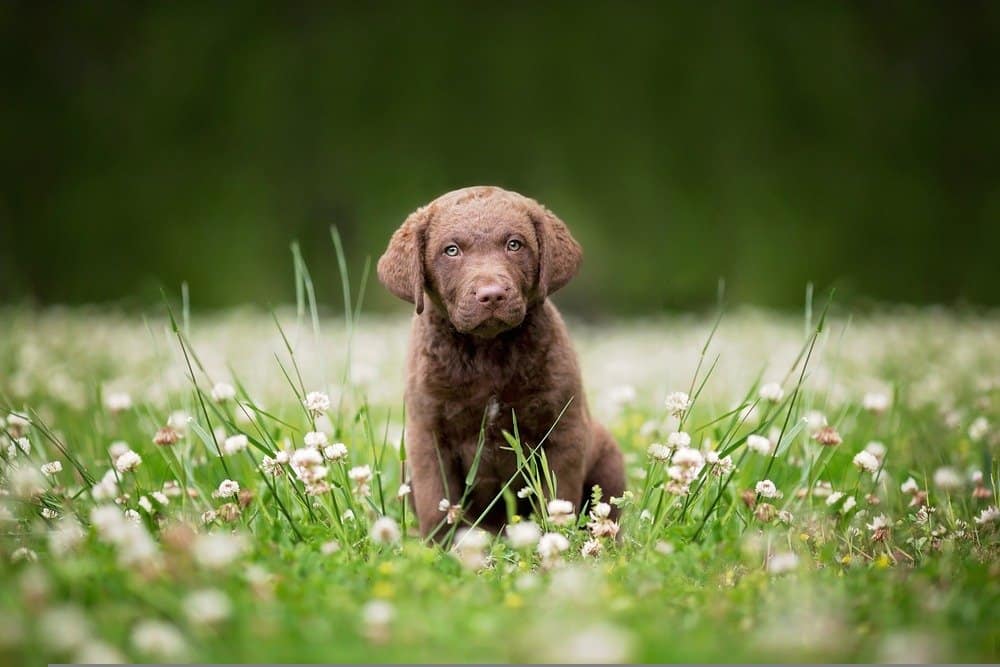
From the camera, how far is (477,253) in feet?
12.2

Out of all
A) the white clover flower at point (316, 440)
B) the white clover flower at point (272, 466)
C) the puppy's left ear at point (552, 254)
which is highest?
the puppy's left ear at point (552, 254)

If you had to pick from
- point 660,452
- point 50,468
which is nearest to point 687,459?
point 660,452

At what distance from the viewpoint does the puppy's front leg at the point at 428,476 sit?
373 cm

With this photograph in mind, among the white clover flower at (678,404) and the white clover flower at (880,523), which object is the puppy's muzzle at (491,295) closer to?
the white clover flower at (678,404)

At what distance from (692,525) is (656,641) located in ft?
4.00

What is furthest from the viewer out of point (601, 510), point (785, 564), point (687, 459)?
point (601, 510)

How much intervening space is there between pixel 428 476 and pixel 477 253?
87 centimetres

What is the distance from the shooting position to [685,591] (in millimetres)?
2779

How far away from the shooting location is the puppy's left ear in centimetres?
380

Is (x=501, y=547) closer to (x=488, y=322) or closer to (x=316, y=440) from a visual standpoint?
(x=316, y=440)

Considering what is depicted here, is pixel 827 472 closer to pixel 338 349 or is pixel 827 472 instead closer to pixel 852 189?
pixel 338 349

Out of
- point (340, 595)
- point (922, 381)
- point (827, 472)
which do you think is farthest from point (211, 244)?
point (340, 595)

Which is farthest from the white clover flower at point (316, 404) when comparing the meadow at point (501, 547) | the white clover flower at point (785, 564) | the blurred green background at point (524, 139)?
the blurred green background at point (524, 139)

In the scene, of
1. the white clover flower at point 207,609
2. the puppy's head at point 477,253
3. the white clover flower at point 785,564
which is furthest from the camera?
the puppy's head at point 477,253
